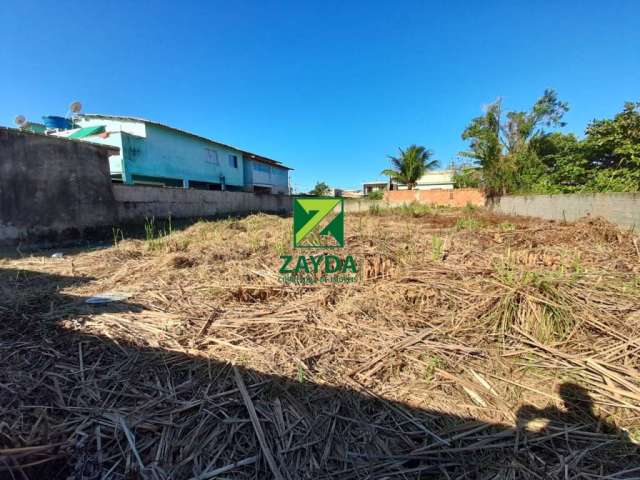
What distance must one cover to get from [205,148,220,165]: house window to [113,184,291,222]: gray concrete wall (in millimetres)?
6020

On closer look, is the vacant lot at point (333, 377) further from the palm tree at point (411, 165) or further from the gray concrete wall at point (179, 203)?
the palm tree at point (411, 165)

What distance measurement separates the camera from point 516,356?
2.04 metres

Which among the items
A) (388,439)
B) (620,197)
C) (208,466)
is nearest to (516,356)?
(388,439)

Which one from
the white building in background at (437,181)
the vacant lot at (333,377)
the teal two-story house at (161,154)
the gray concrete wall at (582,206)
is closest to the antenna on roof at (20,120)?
the teal two-story house at (161,154)

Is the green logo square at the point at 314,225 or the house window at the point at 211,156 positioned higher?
the house window at the point at 211,156

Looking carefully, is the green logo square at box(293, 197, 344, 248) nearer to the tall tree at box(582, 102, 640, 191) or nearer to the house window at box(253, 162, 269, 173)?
the tall tree at box(582, 102, 640, 191)

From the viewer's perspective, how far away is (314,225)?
5875 mm

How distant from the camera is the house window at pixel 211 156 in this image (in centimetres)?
1894

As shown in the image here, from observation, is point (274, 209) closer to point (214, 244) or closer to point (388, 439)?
point (214, 244)

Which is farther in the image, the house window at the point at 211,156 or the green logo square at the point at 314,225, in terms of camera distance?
the house window at the point at 211,156

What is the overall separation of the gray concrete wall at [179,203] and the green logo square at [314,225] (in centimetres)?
651

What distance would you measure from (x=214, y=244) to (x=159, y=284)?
200 cm

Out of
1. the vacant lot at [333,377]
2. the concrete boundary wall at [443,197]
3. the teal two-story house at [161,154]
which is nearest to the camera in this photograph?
the vacant lot at [333,377]

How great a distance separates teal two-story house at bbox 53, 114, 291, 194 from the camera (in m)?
13.5
